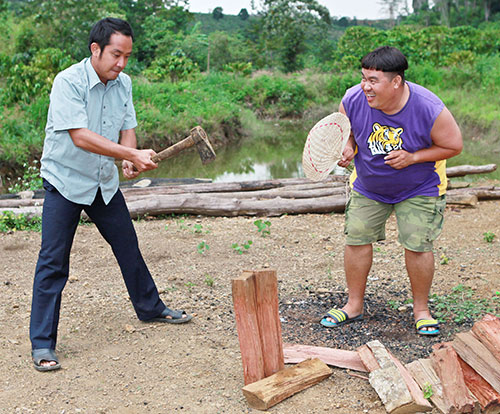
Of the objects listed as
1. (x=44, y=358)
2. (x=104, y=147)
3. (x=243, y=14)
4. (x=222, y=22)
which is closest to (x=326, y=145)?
(x=104, y=147)

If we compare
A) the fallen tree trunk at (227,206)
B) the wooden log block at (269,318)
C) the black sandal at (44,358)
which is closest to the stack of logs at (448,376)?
the wooden log block at (269,318)

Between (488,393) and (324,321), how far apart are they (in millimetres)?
1306

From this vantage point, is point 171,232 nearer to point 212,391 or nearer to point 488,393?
point 212,391

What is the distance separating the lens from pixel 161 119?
15.8 metres

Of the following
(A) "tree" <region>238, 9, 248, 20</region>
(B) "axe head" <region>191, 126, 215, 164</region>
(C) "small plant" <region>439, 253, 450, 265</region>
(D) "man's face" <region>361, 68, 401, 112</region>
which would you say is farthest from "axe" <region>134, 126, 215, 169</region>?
(A) "tree" <region>238, 9, 248, 20</region>

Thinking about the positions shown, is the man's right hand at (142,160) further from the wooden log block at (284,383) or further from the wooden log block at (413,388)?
the wooden log block at (413,388)

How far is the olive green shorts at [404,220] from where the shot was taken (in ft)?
12.2

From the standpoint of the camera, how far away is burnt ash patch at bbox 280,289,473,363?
3.70 meters

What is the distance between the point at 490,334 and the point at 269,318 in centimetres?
112

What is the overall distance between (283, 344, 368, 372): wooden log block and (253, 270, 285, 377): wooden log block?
29 centimetres

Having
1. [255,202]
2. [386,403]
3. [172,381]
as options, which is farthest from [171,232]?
[386,403]

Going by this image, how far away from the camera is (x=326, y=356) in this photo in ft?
11.3

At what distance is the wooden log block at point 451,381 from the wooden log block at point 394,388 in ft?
0.39

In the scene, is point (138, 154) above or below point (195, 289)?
above
